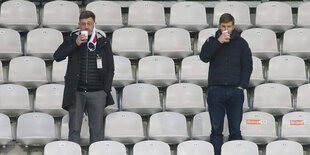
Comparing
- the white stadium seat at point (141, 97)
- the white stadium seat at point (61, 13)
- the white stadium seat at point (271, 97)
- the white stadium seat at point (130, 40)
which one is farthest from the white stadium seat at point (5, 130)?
the white stadium seat at point (271, 97)

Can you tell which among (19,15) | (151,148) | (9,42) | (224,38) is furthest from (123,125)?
(19,15)

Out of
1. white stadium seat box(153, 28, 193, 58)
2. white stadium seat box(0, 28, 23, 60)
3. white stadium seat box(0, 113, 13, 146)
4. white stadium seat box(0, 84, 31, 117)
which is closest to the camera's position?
white stadium seat box(0, 113, 13, 146)

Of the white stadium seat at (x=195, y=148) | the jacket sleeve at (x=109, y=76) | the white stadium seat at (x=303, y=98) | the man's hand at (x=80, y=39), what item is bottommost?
the white stadium seat at (x=195, y=148)

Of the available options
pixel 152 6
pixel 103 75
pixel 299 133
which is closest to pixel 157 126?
pixel 103 75

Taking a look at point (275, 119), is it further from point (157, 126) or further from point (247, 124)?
point (157, 126)

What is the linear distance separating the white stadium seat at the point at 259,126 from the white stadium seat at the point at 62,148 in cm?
172

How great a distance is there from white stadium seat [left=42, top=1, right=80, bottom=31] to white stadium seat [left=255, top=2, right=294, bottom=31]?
213cm

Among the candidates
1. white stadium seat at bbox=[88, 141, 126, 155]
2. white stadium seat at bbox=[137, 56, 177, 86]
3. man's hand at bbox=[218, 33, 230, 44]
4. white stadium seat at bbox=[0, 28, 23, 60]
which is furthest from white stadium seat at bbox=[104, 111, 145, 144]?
white stadium seat at bbox=[0, 28, 23, 60]

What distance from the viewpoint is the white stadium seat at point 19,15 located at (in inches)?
399

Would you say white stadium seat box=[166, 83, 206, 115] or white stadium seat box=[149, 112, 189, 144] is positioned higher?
white stadium seat box=[166, 83, 206, 115]

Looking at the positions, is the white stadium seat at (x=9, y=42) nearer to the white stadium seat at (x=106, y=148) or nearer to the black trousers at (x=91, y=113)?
the black trousers at (x=91, y=113)

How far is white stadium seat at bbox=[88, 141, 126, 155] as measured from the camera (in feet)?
26.5

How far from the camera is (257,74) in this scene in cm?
947

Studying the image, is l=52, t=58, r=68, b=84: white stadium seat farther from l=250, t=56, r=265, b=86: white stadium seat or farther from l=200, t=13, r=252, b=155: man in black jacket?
l=250, t=56, r=265, b=86: white stadium seat
